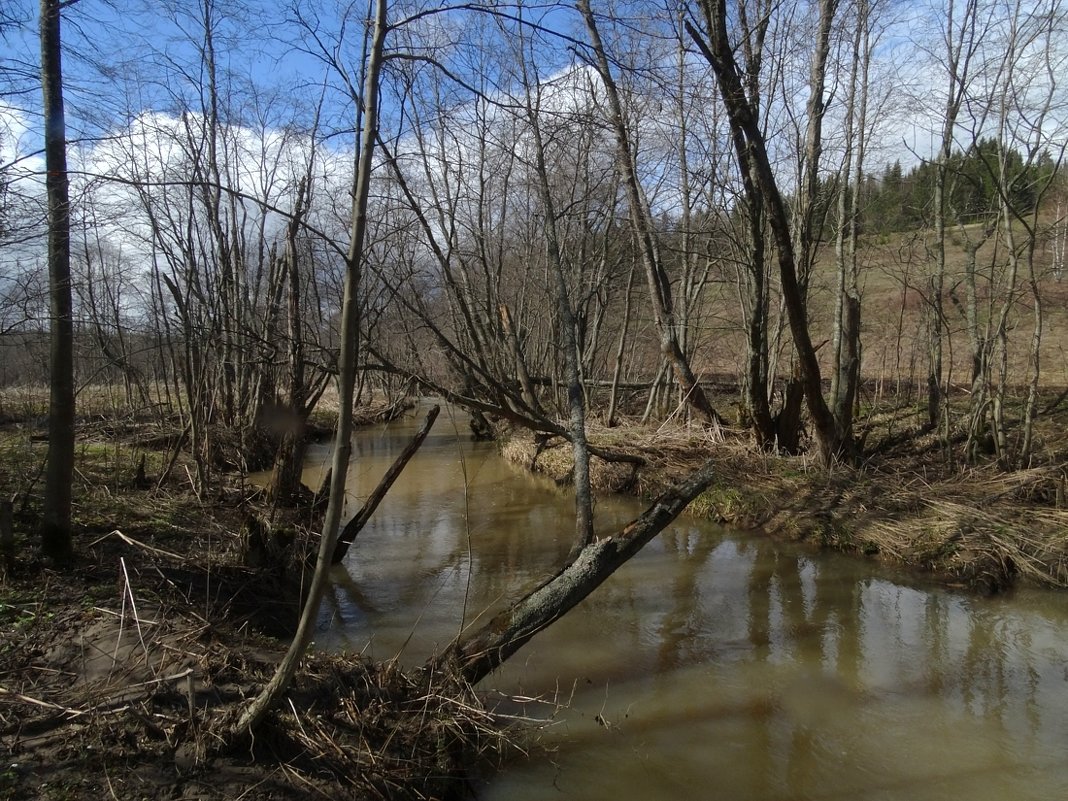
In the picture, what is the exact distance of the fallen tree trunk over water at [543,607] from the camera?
4.36m

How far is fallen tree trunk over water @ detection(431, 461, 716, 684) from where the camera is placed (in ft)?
14.3

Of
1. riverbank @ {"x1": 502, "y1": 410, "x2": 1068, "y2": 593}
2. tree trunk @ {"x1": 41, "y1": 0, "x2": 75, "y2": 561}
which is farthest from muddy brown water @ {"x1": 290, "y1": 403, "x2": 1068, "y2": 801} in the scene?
tree trunk @ {"x1": 41, "y1": 0, "x2": 75, "y2": 561}

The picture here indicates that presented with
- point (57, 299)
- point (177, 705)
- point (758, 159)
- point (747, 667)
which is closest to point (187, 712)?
point (177, 705)

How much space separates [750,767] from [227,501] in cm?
686

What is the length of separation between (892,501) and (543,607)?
20.8 ft

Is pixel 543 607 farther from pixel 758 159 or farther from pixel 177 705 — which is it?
pixel 758 159

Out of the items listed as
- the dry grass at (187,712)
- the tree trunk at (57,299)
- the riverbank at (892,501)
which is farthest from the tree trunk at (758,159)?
the dry grass at (187,712)

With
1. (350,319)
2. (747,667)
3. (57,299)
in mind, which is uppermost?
(57,299)

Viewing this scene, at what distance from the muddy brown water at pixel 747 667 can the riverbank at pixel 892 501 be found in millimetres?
318

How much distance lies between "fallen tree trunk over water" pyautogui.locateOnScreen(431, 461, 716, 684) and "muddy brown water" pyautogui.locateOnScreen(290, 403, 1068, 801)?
0.37 metres

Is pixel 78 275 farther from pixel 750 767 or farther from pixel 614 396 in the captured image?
pixel 614 396

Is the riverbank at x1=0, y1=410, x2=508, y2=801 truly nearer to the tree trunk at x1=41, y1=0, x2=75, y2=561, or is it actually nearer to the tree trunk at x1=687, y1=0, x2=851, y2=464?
the tree trunk at x1=41, y1=0, x2=75, y2=561

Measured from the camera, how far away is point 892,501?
889 cm

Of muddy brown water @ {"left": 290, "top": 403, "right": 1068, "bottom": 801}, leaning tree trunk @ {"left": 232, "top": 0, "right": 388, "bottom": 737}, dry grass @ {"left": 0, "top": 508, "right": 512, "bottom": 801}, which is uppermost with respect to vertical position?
leaning tree trunk @ {"left": 232, "top": 0, "right": 388, "bottom": 737}
